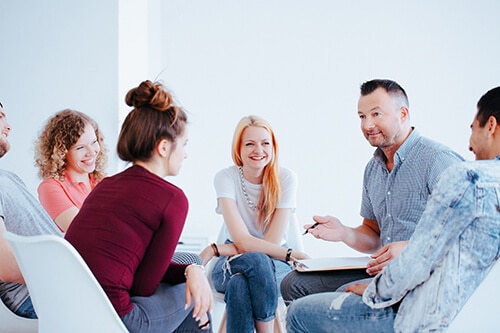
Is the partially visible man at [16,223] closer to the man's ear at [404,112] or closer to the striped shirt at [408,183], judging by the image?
the striped shirt at [408,183]

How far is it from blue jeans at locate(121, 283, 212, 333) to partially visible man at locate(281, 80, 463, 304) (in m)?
0.61

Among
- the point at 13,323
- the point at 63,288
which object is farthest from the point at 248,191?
the point at 63,288

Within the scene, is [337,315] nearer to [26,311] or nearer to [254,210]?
[26,311]

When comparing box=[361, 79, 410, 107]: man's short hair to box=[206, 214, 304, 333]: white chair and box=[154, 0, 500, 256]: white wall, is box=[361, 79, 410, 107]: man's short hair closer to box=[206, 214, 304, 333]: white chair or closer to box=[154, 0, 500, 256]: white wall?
box=[206, 214, 304, 333]: white chair

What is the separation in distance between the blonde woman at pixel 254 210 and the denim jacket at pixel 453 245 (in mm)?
1027

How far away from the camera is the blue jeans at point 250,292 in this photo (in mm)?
2223

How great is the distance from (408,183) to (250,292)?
76cm

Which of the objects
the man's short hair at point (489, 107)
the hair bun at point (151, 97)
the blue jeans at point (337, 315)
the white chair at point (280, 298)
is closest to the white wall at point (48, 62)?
the white chair at point (280, 298)

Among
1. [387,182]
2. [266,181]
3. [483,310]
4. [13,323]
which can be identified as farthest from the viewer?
[266,181]

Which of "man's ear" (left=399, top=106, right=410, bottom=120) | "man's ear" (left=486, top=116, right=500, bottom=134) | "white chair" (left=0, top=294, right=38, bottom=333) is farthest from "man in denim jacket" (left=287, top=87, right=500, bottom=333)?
"white chair" (left=0, top=294, right=38, bottom=333)

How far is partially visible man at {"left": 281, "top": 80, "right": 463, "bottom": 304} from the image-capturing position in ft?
6.87

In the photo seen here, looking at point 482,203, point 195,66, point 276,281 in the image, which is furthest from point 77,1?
point 482,203

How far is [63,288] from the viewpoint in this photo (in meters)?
1.30

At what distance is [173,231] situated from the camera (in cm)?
150
